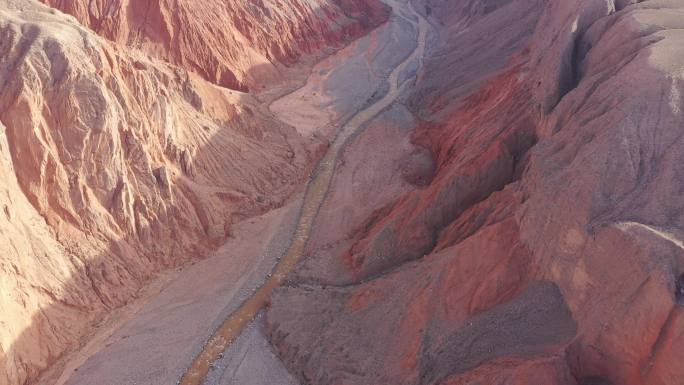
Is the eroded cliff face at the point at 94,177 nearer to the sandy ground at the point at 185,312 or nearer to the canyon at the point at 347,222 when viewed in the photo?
the canyon at the point at 347,222

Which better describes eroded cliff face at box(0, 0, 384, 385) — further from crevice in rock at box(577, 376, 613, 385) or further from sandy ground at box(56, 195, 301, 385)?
crevice in rock at box(577, 376, 613, 385)

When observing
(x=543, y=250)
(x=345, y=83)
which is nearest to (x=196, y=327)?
(x=543, y=250)

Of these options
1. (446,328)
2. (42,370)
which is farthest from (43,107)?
(446,328)

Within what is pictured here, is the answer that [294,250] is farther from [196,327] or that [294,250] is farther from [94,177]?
[94,177]

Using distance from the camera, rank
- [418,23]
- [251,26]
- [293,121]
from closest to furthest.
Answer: [293,121], [251,26], [418,23]

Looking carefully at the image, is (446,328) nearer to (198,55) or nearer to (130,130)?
(130,130)

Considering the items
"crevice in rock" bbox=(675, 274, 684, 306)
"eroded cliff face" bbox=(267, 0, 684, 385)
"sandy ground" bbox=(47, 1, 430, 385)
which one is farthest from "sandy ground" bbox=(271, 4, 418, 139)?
"crevice in rock" bbox=(675, 274, 684, 306)

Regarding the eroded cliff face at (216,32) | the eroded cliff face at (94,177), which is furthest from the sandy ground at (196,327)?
the eroded cliff face at (216,32)
